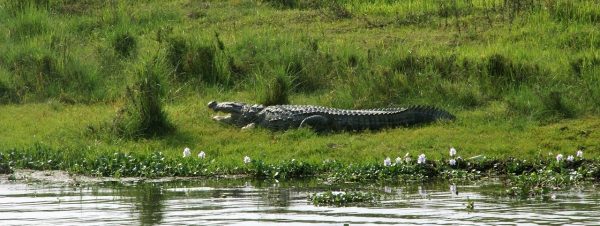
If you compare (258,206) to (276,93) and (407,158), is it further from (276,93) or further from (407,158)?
(276,93)

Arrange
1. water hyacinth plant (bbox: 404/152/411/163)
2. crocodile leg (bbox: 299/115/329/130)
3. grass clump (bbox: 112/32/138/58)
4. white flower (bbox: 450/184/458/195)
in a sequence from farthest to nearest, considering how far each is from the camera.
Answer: grass clump (bbox: 112/32/138/58) → crocodile leg (bbox: 299/115/329/130) → water hyacinth plant (bbox: 404/152/411/163) → white flower (bbox: 450/184/458/195)

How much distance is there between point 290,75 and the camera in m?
13.8

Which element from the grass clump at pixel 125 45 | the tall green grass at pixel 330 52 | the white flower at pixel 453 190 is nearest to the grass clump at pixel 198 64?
the tall green grass at pixel 330 52

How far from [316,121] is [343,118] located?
0.27m

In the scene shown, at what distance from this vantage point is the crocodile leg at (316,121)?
12180mm

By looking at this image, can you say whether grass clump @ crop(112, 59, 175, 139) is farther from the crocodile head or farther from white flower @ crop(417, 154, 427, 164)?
white flower @ crop(417, 154, 427, 164)

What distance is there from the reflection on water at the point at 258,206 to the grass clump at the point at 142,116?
2.04 meters

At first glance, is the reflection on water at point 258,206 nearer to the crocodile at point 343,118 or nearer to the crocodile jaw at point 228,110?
the crocodile at point 343,118

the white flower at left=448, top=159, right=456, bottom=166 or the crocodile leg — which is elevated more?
the white flower at left=448, top=159, right=456, bottom=166

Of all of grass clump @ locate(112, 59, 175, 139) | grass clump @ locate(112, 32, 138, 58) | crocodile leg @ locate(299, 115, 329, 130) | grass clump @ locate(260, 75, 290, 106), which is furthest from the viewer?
grass clump @ locate(112, 32, 138, 58)

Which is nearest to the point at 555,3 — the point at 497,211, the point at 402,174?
the point at 402,174

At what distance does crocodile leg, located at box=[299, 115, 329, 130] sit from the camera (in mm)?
12180

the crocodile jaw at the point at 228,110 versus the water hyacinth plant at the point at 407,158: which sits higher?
the water hyacinth plant at the point at 407,158

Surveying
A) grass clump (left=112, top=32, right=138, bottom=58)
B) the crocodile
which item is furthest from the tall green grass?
the crocodile
